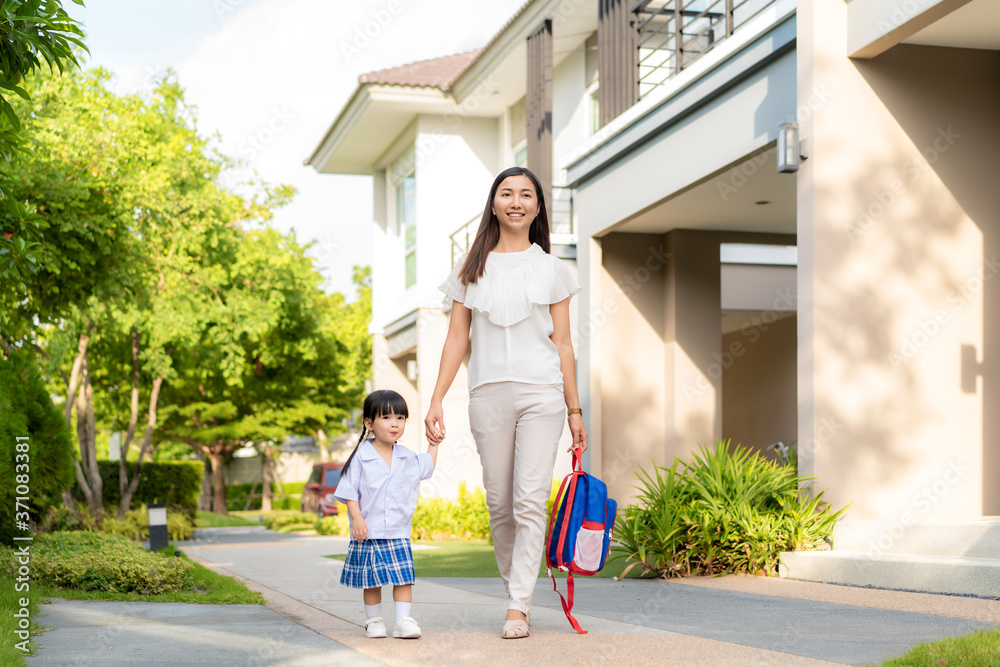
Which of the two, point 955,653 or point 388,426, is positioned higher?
point 388,426

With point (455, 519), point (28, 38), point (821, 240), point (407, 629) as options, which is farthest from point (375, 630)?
point (455, 519)

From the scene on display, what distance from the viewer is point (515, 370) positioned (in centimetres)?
459

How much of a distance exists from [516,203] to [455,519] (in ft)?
35.2

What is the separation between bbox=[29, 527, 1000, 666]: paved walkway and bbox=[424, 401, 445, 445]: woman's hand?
863mm

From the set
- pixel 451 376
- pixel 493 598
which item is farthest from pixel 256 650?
pixel 493 598

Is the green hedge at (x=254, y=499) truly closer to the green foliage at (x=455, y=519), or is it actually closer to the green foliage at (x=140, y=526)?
the green foliage at (x=140, y=526)

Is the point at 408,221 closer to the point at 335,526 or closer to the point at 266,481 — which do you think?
the point at 335,526

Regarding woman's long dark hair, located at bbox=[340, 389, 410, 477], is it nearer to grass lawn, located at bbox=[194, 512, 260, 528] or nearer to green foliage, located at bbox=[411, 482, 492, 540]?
green foliage, located at bbox=[411, 482, 492, 540]

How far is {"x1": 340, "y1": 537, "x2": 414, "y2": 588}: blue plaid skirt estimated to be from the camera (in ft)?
14.9

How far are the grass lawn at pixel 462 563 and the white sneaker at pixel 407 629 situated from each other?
7.12 ft

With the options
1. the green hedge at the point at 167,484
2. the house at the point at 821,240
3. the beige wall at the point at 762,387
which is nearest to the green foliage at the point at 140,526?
the green hedge at the point at 167,484

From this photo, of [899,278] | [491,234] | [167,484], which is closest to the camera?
[491,234]

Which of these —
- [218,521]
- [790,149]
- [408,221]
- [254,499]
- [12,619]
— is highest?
[408,221]

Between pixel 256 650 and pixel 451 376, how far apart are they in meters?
1.46
